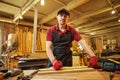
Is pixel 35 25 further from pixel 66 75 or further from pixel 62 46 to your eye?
pixel 66 75

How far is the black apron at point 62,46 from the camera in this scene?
1.84 meters

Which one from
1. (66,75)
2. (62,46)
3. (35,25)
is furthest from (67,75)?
(35,25)

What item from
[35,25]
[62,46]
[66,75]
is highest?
[35,25]

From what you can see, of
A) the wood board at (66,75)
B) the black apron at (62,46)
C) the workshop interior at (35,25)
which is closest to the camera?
the wood board at (66,75)

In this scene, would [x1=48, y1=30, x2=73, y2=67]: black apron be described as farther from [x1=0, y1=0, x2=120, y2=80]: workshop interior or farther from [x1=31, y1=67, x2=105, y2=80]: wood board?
[x1=0, y1=0, x2=120, y2=80]: workshop interior

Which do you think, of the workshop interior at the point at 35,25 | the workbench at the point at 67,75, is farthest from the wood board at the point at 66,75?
the workshop interior at the point at 35,25

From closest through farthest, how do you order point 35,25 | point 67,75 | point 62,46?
point 67,75
point 62,46
point 35,25

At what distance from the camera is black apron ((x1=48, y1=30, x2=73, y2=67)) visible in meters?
1.84

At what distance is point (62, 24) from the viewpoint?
5.75 ft

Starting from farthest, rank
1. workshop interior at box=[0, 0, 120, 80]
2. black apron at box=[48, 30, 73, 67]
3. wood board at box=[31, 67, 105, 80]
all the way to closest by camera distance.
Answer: workshop interior at box=[0, 0, 120, 80] → black apron at box=[48, 30, 73, 67] → wood board at box=[31, 67, 105, 80]

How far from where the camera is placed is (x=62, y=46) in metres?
1.86

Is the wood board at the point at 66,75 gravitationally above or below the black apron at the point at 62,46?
below

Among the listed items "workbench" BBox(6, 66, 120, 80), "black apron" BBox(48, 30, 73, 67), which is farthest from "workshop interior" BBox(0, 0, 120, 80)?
"workbench" BBox(6, 66, 120, 80)

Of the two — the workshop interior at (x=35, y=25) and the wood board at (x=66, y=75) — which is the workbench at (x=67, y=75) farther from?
the workshop interior at (x=35, y=25)
